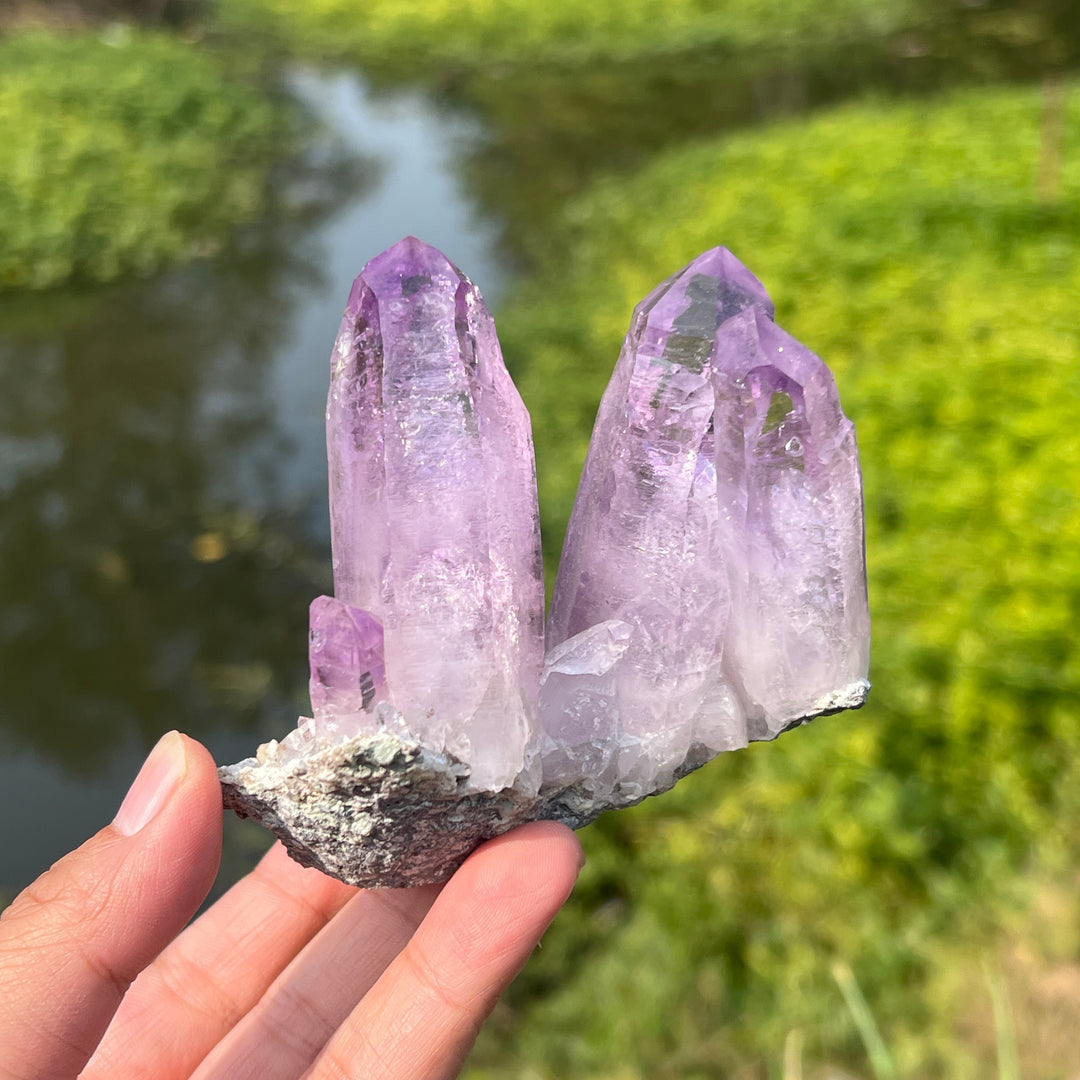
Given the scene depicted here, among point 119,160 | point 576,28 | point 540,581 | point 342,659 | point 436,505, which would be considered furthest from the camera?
point 576,28

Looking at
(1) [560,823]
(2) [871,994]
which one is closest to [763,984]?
(2) [871,994]

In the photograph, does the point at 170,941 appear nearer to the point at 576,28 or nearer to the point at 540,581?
the point at 540,581

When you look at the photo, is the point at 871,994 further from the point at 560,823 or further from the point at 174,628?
the point at 174,628

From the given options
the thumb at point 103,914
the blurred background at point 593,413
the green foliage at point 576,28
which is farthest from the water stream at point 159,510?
the green foliage at point 576,28

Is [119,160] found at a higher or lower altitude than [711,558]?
higher

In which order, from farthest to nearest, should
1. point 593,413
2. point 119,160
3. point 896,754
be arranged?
point 119,160 → point 593,413 → point 896,754

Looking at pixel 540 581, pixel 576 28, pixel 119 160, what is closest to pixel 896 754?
pixel 540 581
